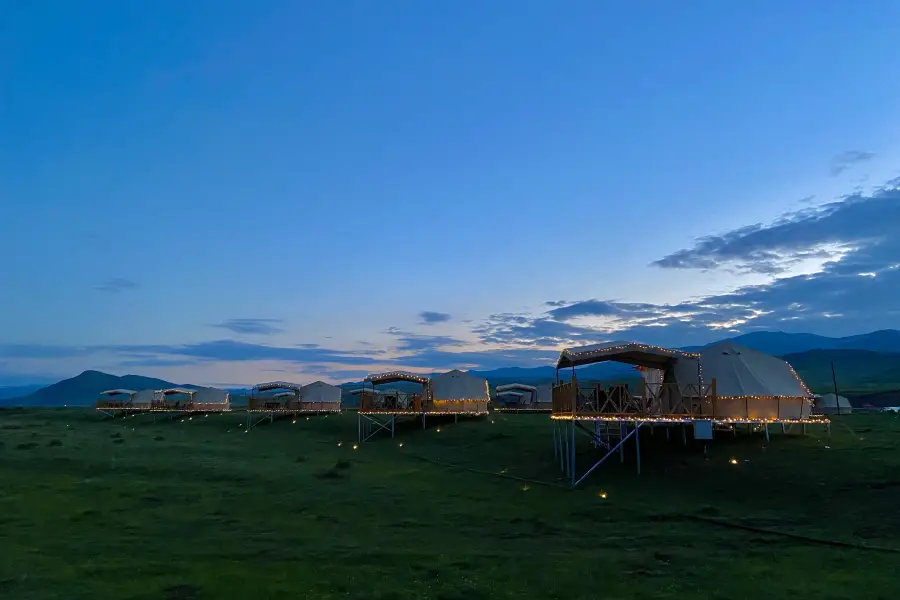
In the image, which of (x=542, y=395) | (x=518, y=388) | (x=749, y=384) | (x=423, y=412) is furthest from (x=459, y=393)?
(x=749, y=384)

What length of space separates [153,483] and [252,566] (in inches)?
602

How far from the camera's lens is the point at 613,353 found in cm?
2944

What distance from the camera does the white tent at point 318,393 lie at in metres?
66.3

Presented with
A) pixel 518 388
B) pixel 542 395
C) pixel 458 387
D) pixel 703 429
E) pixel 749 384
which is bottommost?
pixel 703 429

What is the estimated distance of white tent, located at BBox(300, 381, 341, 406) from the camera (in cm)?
6631

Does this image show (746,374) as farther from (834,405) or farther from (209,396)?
(209,396)

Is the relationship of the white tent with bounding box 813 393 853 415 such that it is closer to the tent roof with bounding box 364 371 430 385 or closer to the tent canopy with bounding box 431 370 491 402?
the tent canopy with bounding box 431 370 491 402

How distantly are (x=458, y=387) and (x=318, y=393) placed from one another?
20.4 m

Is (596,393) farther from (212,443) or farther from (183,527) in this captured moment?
(212,443)

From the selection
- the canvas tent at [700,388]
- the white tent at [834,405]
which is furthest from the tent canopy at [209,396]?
the white tent at [834,405]

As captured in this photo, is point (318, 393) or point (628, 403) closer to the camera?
point (628, 403)

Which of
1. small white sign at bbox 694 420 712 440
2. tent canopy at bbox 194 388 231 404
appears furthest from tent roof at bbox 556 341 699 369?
tent canopy at bbox 194 388 231 404

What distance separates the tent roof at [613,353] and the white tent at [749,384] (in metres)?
1.27

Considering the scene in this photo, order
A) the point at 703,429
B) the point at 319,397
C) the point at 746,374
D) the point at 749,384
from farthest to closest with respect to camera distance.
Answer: the point at 319,397, the point at 746,374, the point at 749,384, the point at 703,429
